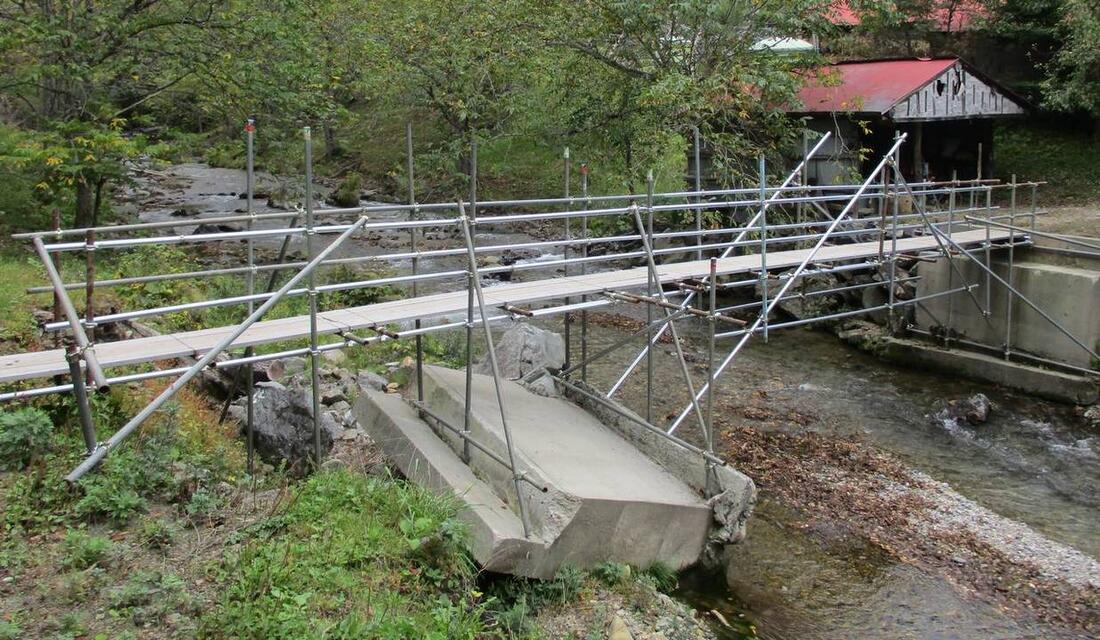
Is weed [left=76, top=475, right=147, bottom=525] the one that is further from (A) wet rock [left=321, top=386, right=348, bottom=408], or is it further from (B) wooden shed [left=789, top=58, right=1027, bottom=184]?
(B) wooden shed [left=789, top=58, right=1027, bottom=184]

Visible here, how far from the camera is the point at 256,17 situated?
53.3 feet

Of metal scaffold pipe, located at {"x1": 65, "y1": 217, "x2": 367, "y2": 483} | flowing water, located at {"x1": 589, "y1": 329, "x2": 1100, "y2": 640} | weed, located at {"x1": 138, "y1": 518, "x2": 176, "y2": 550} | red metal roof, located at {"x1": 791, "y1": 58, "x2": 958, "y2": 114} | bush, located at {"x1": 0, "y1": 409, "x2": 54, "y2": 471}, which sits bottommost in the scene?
flowing water, located at {"x1": 589, "y1": 329, "x2": 1100, "y2": 640}

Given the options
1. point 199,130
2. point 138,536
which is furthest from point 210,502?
point 199,130

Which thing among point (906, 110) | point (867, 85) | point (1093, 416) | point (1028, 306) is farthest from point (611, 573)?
point (867, 85)

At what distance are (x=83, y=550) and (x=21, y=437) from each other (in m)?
1.49

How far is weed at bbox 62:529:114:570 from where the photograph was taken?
5395 millimetres

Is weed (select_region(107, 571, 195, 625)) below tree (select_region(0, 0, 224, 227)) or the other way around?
below

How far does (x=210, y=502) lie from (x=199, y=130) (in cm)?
1724

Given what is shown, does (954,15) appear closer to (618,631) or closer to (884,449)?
(884,449)

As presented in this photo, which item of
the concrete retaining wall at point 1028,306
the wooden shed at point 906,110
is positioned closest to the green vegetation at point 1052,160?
the wooden shed at point 906,110

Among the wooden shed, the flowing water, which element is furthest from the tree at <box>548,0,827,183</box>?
the flowing water

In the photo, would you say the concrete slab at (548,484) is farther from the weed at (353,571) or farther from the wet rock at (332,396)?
the wet rock at (332,396)

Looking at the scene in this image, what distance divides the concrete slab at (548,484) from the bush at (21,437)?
251 centimetres

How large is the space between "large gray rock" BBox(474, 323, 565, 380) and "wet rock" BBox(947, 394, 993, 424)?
522 cm
